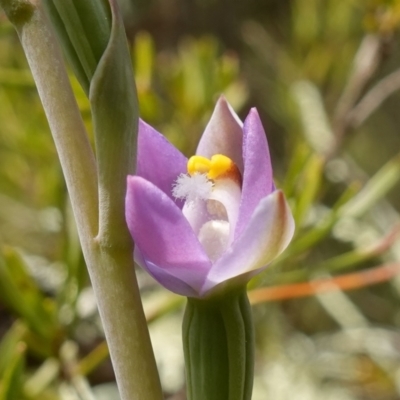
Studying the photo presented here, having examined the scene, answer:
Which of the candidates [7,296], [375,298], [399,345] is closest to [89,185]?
[7,296]

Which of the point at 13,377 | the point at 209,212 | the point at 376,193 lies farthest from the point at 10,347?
the point at 376,193

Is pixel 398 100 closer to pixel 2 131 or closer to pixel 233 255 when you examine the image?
pixel 2 131

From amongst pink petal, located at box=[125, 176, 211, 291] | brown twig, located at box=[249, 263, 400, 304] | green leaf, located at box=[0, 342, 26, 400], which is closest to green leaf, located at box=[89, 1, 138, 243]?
pink petal, located at box=[125, 176, 211, 291]

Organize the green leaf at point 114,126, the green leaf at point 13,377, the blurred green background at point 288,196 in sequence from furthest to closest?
the blurred green background at point 288,196 → the green leaf at point 13,377 → the green leaf at point 114,126

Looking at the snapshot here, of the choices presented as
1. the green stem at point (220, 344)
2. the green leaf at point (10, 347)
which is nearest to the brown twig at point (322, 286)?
the green leaf at point (10, 347)

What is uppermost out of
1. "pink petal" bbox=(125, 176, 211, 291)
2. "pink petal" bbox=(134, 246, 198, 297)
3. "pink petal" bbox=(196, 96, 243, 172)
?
"pink petal" bbox=(196, 96, 243, 172)

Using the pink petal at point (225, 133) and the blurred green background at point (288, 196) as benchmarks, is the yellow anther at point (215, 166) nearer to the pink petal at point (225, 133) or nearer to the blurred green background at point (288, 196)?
the pink petal at point (225, 133)

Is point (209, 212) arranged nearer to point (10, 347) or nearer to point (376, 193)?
point (10, 347)

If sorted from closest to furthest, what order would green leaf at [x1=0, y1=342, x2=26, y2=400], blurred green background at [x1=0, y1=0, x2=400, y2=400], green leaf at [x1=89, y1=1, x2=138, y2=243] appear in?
green leaf at [x1=89, y1=1, x2=138, y2=243] → green leaf at [x1=0, y1=342, x2=26, y2=400] → blurred green background at [x1=0, y1=0, x2=400, y2=400]

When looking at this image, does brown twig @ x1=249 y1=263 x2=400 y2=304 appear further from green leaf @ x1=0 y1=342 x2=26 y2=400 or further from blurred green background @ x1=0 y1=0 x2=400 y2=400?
Result: green leaf @ x1=0 y1=342 x2=26 y2=400
